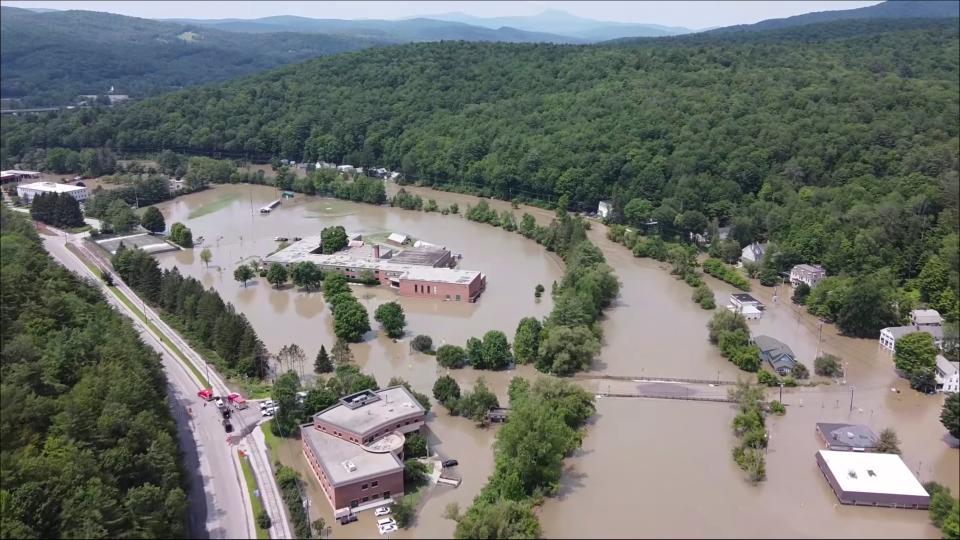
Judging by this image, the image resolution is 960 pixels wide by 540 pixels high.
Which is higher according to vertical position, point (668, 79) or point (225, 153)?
point (668, 79)

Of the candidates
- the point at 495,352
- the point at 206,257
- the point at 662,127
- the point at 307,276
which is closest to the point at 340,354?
the point at 495,352

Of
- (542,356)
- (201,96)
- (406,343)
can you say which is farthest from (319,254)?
(201,96)

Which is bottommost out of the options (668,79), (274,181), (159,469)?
(274,181)

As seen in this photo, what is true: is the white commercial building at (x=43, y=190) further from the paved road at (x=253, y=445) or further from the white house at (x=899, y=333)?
the white house at (x=899, y=333)

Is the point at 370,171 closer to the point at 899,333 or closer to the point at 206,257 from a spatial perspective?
the point at 206,257

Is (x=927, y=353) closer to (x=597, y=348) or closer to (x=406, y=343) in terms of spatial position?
(x=597, y=348)
